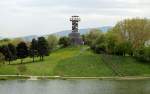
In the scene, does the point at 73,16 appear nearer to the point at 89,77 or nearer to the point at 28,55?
the point at 28,55

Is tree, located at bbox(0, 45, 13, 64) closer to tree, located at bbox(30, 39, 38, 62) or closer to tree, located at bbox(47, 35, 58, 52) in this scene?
tree, located at bbox(30, 39, 38, 62)

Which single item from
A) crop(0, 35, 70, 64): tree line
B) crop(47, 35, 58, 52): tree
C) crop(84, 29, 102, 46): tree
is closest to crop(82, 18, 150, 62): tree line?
crop(0, 35, 70, 64): tree line

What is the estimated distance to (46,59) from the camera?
452ft

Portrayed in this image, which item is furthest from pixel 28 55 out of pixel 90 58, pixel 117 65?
pixel 117 65

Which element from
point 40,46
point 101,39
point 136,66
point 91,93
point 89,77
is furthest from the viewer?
point 101,39

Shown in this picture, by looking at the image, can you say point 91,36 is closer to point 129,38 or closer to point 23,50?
point 129,38

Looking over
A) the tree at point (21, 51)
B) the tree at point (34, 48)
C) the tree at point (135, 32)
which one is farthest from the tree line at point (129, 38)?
the tree at point (21, 51)

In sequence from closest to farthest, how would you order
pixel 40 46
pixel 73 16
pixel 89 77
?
pixel 89 77, pixel 40 46, pixel 73 16

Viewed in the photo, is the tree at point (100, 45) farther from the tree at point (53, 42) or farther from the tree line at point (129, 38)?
the tree at point (53, 42)

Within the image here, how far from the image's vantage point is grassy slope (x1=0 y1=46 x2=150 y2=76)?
11781cm

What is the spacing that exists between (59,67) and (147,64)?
87.1 ft

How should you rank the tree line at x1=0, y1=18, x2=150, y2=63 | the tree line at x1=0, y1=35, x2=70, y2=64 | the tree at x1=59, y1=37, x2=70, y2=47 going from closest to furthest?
1. the tree line at x1=0, y1=35, x2=70, y2=64
2. the tree line at x1=0, y1=18, x2=150, y2=63
3. the tree at x1=59, y1=37, x2=70, y2=47

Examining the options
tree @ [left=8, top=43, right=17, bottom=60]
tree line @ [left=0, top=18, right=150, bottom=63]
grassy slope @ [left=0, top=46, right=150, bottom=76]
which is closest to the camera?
grassy slope @ [left=0, top=46, right=150, bottom=76]

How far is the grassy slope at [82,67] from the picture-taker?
118 m
